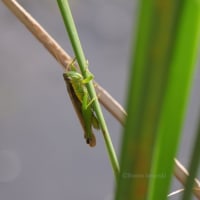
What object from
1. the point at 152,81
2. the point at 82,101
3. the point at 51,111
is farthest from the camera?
the point at 51,111

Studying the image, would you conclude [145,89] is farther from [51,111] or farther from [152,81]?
[51,111]

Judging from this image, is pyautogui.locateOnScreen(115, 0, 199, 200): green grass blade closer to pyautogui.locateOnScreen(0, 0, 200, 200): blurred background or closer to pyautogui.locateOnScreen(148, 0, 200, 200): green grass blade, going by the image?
pyautogui.locateOnScreen(148, 0, 200, 200): green grass blade

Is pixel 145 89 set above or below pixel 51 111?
above

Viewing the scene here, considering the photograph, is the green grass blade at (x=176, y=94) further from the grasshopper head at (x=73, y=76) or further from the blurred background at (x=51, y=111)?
the blurred background at (x=51, y=111)

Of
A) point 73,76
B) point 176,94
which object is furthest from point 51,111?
point 176,94

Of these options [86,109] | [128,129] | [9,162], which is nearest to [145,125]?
[128,129]

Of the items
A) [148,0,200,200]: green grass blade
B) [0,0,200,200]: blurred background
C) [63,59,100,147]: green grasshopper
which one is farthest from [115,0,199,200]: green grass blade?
[0,0,200,200]: blurred background

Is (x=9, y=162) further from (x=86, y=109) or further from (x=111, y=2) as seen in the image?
(x=86, y=109)
